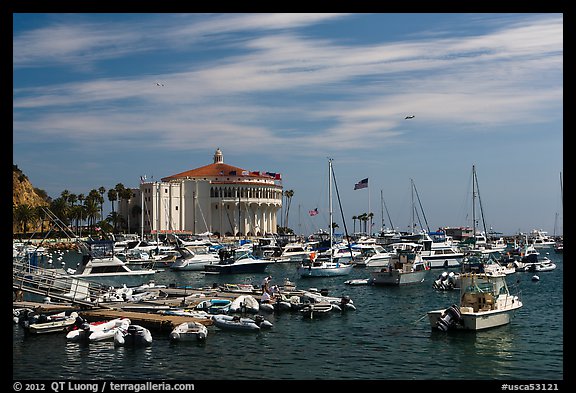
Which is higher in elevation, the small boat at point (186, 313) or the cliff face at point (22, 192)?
the cliff face at point (22, 192)

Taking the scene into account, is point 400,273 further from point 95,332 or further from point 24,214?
point 24,214

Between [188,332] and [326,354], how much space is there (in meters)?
6.19

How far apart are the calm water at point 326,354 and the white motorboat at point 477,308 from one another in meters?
0.47

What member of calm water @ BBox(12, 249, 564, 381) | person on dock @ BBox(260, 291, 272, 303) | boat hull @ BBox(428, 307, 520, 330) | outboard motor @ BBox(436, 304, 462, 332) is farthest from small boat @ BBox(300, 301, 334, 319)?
outboard motor @ BBox(436, 304, 462, 332)

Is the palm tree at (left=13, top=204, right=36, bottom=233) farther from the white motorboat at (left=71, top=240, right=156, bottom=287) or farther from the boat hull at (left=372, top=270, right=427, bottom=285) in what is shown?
the boat hull at (left=372, top=270, right=427, bottom=285)

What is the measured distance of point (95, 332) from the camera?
1161 inches

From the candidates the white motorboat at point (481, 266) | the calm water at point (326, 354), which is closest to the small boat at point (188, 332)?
the calm water at point (326, 354)

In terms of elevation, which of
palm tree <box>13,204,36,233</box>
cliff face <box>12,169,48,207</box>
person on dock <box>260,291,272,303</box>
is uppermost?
cliff face <box>12,169,48,207</box>

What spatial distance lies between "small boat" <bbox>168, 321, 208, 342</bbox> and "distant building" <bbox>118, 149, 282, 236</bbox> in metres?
112

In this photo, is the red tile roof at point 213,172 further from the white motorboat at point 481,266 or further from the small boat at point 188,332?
→ the small boat at point 188,332

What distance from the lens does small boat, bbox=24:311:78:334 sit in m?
31.1

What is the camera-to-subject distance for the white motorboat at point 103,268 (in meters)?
58.7
